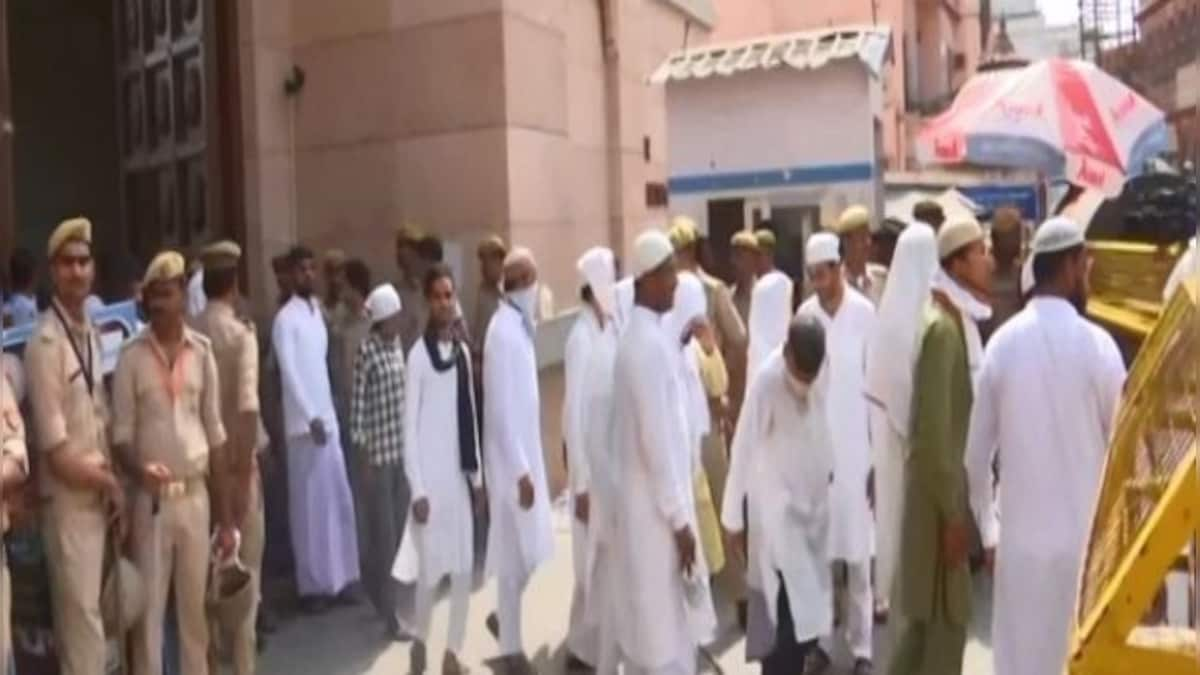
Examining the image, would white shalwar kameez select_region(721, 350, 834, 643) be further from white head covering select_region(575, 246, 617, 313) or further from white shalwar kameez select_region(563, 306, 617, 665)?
white head covering select_region(575, 246, 617, 313)

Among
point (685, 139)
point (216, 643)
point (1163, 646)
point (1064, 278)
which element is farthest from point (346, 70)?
point (1163, 646)

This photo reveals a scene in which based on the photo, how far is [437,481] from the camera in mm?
5191

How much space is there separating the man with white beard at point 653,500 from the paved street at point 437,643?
0.81 m

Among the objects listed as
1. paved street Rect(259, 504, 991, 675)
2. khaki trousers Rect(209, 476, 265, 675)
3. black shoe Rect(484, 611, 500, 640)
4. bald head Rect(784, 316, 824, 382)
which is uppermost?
bald head Rect(784, 316, 824, 382)

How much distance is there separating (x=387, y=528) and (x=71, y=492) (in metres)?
1.83

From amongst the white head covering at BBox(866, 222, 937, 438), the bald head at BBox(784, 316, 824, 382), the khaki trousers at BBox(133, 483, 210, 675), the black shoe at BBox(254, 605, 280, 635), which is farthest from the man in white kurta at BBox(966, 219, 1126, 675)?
the black shoe at BBox(254, 605, 280, 635)

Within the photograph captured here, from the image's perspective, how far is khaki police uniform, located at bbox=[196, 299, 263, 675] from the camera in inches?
187

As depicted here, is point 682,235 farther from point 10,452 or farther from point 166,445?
point 10,452

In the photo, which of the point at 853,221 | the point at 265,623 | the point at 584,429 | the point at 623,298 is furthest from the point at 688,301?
the point at 265,623

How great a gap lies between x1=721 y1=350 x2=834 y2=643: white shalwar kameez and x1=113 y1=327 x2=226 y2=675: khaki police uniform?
5.02 ft

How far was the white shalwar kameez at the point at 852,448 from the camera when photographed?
5.17 metres

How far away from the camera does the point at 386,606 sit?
5.84m

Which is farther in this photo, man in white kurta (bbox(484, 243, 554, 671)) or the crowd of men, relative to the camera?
man in white kurta (bbox(484, 243, 554, 671))

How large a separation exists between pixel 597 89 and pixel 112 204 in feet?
8.61
